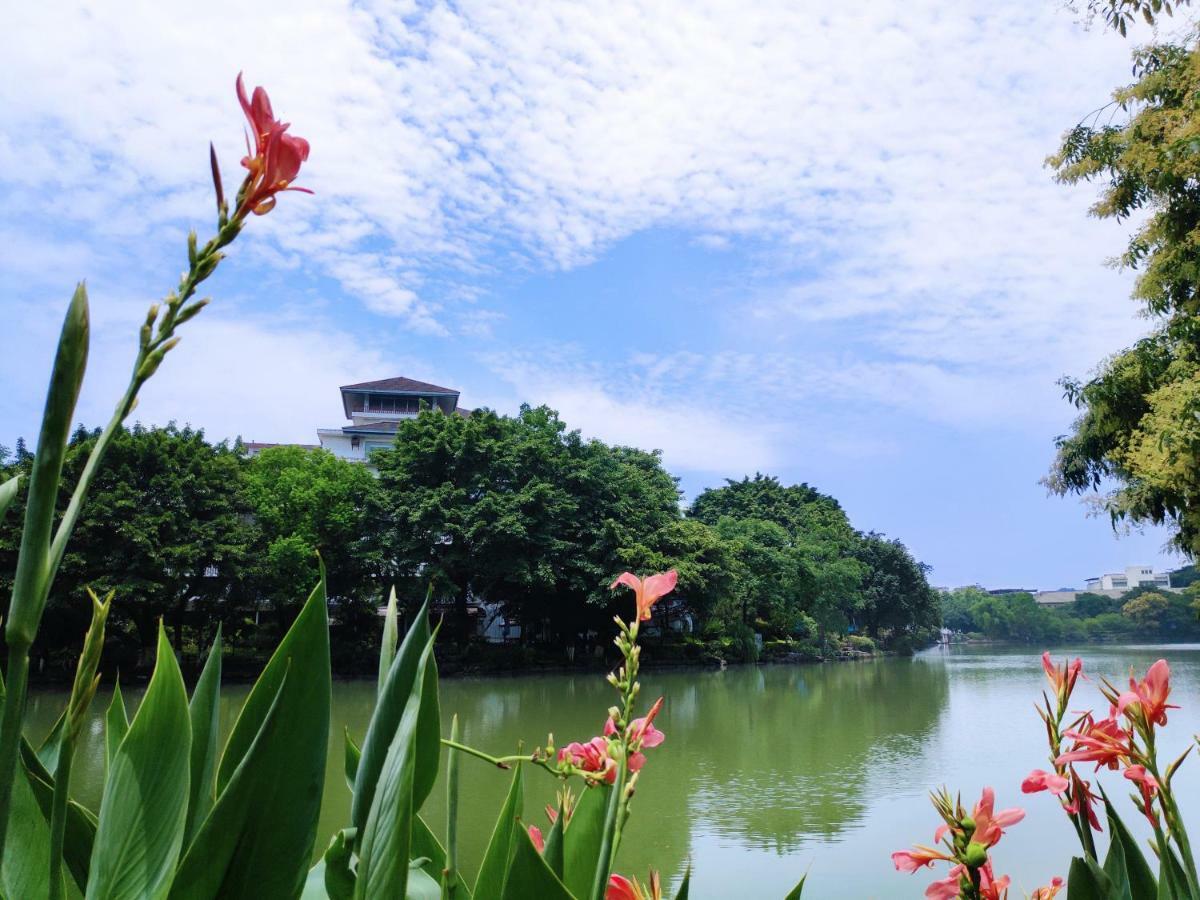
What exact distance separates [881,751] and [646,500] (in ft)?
34.5

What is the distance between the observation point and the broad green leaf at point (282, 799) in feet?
1.33

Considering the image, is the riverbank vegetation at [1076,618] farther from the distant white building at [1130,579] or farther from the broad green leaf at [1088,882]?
the broad green leaf at [1088,882]

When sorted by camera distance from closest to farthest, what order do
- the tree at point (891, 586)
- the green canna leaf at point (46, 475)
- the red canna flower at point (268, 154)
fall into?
the green canna leaf at point (46, 475) → the red canna flower at point (268, 154) → the tree at point (891, 586)

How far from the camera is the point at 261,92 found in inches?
17.1

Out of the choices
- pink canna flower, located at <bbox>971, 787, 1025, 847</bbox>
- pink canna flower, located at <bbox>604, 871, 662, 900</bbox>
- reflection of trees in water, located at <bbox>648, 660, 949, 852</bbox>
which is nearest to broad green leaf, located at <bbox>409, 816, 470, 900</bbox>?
pink canna flower, located at <bbox>604, 871, 662, 900</bbox>

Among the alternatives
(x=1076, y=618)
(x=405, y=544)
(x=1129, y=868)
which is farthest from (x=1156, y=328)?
(x=1076, y=618)

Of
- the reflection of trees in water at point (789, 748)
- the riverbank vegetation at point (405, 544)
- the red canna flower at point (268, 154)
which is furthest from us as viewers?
the riverbank vegetation at point (405, 544)

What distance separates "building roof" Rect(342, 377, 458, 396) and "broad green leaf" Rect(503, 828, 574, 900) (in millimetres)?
28661

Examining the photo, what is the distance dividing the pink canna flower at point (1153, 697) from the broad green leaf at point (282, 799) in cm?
53

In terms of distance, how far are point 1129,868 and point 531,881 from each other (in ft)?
1.84

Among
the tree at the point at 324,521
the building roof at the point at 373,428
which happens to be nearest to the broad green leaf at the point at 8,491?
the tree at the point at 324,521

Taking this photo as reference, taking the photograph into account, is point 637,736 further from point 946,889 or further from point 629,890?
point 946,889

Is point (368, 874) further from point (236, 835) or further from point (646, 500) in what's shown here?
point (646, 500)

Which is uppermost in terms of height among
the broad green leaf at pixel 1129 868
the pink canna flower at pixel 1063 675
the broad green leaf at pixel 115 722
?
the pink canna flower at pixel 1063 675
